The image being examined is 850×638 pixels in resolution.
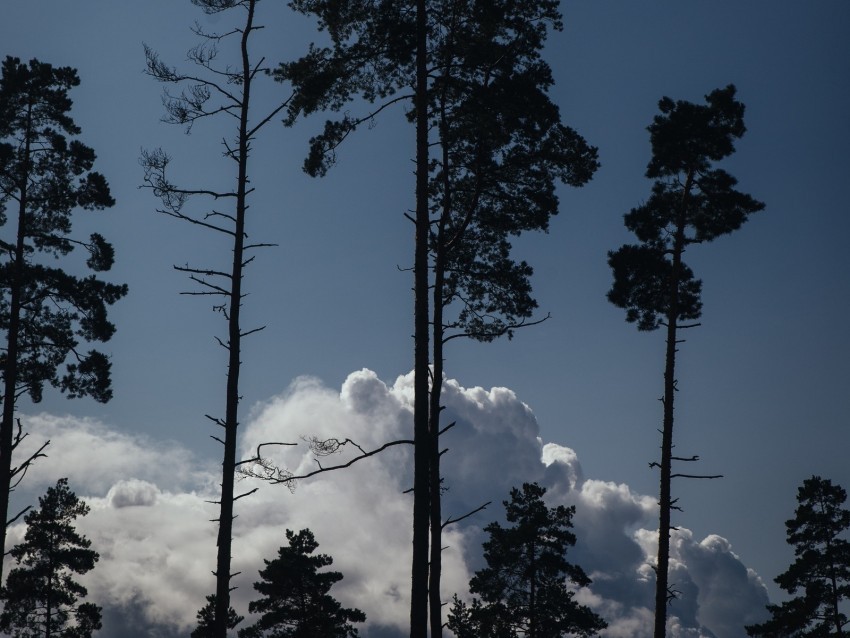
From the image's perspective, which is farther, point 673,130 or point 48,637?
point 48,637

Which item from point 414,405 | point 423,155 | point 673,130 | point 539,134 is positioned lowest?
point 414,405

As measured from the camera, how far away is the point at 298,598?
30859mm

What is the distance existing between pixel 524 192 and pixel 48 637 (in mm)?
24604

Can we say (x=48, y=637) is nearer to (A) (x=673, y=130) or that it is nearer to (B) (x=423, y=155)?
(B) (x=423, y=155)

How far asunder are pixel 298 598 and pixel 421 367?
2125 cm

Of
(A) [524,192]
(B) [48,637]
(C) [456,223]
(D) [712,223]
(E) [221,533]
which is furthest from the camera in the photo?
(B) [48,637]

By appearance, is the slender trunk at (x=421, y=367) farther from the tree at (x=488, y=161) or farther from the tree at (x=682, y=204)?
the tree at (x=682, y=204)

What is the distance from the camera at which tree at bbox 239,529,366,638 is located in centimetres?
3008

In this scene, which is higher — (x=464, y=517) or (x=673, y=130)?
(x=673, y=130)

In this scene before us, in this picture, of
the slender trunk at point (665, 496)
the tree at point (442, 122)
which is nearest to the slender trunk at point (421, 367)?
the tree at point (442, 122)

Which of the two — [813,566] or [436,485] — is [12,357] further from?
[813,566]

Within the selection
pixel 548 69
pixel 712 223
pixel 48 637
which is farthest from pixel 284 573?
pixel 548 69

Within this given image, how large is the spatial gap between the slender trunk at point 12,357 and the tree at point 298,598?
50.7 feet

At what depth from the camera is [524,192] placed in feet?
53.3
